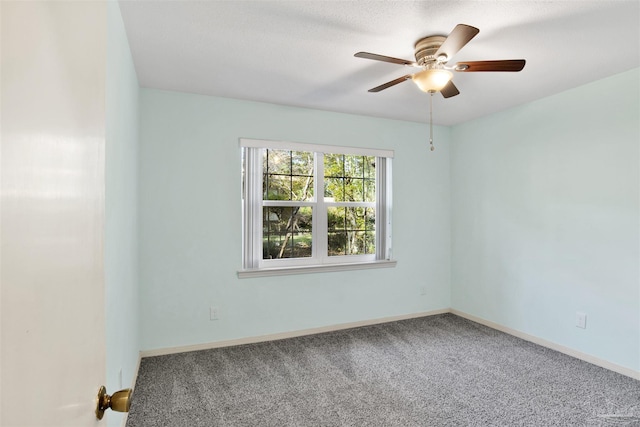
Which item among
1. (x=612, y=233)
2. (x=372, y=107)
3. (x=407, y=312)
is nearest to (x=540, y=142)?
(x=612, y=233)

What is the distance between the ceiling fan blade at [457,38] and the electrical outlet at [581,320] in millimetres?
2633

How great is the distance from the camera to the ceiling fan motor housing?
7.24 ft

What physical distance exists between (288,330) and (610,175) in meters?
3.26

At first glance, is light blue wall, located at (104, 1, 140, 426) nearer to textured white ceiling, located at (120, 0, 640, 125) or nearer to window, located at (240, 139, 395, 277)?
textured white ceiling, located at (120, 0, 640, 125)

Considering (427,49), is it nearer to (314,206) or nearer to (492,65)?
(492,65)

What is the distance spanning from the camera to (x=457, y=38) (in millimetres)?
1833

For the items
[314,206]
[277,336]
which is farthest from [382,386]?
[314,206]

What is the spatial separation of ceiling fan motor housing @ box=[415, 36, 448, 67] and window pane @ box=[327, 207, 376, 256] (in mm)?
2039

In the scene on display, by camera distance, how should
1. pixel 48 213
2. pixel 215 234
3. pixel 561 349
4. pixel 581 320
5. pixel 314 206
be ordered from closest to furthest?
pixel 48 213
pixel 581 320
pixel 561 349
pixel 215 234
pixel 314 206

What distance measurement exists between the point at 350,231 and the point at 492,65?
244 centimetres

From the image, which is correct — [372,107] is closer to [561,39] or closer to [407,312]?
[561,39]

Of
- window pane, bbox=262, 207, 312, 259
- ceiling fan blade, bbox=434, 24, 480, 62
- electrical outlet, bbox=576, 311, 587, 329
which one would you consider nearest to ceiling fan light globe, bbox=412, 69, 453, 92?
ceiling fan blade, bbox=434, 24, 480, 62

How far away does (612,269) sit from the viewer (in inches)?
115

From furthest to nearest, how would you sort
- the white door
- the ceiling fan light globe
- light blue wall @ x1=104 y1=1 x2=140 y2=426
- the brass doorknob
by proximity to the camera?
the ceiling fan light globe < light blue wall @ x1=104 y1=1 x2=140 y2=426 < the brass doorknob < the white door
